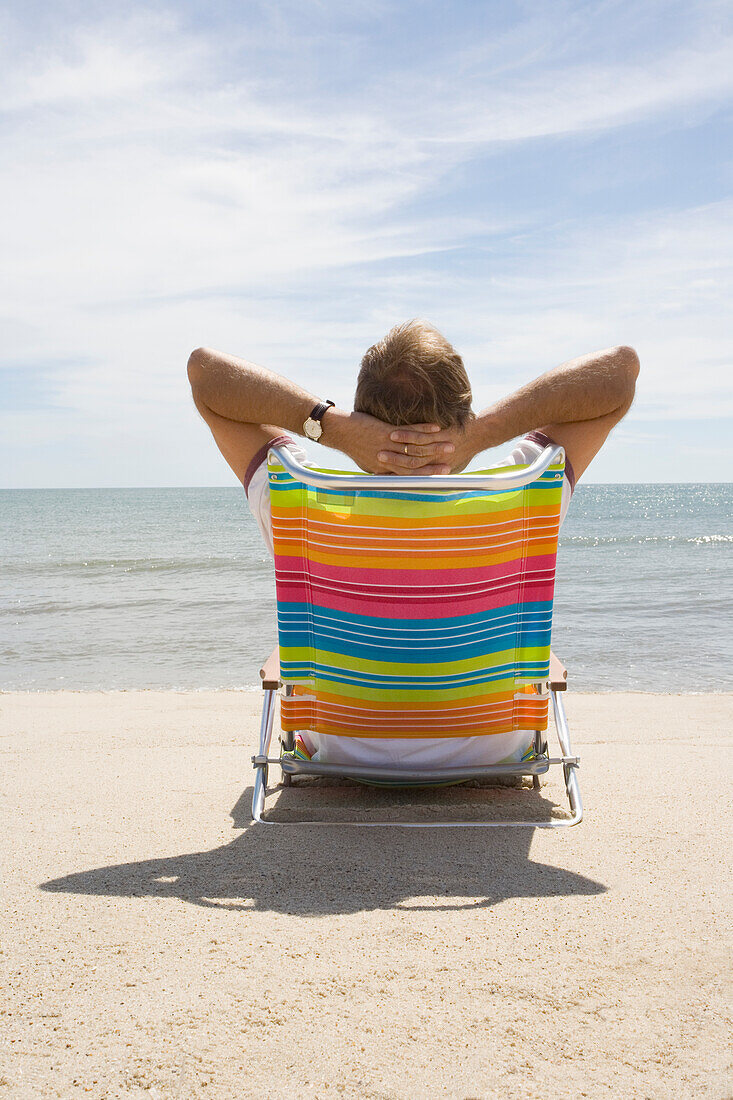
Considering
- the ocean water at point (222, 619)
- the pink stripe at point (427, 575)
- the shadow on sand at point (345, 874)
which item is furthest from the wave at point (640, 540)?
the shadow on sand at point (345, 874)

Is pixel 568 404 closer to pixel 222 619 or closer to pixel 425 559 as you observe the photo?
pixel 425 559

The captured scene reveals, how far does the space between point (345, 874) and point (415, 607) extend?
74 centimetres

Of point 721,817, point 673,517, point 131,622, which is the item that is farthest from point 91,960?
point 673,517

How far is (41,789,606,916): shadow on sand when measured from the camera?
2125mm

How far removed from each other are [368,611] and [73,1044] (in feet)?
4.26

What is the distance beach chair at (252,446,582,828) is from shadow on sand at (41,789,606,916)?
0.35 ft

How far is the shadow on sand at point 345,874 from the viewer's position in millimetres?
2125

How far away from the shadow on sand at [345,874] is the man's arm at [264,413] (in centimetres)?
110

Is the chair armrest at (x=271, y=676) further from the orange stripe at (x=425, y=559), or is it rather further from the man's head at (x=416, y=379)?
the man's head at (x=416, y=379)

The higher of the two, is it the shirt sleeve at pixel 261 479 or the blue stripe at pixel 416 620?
the shirt sleeve at pixel 261 479

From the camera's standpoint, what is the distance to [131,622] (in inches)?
428

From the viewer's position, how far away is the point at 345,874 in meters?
2.27

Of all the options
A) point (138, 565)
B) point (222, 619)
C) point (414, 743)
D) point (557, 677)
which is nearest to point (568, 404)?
point (557, 677)

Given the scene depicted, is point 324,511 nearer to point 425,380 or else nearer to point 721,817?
point 425,380
